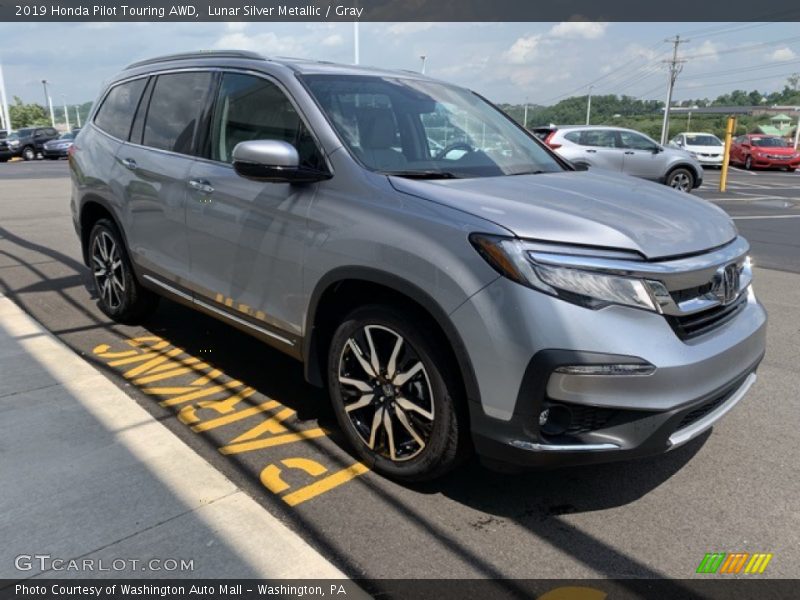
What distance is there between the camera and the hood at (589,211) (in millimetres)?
2492

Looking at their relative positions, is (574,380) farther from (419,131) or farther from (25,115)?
(25,115)

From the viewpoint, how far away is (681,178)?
16391 mm

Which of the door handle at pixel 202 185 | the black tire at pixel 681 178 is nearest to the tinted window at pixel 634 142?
the black tire at pixel 681 178

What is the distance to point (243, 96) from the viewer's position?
3.74 metres

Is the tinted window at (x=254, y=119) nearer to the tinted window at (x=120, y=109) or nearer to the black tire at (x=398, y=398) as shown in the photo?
the black tire at (x=398, y=398)

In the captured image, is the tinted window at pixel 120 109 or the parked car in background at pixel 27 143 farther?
the parked car in background at pixel 27 143

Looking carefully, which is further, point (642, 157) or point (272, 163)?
point (642, 157)

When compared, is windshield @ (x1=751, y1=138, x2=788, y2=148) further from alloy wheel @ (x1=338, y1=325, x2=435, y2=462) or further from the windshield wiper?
alloy wheel @ (x1=338, y1=325, x2=435, y2=462)

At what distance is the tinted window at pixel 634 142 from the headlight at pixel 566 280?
49.4 ft

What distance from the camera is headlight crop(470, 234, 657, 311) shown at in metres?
2.36

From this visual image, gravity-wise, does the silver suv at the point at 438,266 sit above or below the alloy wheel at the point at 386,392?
above

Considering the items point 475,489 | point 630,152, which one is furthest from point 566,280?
point 630,152

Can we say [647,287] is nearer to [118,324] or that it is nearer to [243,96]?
[243,96]

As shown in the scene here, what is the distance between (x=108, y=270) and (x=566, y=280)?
3.98m
